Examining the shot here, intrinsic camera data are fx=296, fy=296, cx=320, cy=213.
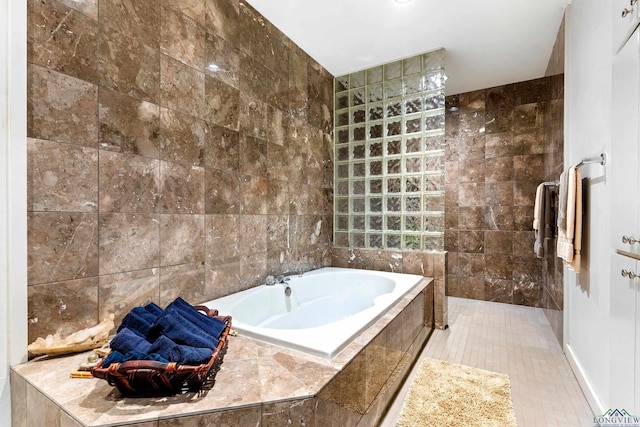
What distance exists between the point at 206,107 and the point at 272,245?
1.17 metres

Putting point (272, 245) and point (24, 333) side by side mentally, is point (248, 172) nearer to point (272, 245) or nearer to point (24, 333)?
point (272, 245)

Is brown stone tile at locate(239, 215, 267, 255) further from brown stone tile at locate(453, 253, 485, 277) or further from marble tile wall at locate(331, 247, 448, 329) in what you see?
brown stone tile at locate(453, 253, 485, 277)

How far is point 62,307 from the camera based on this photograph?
1300mm

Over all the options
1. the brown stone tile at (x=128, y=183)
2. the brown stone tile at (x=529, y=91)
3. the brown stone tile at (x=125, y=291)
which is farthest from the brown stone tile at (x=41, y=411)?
the brown stone tile at (x=529, y=91)

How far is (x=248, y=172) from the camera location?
7.43ft

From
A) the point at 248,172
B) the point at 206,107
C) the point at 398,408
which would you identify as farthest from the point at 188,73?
the point at 398,408

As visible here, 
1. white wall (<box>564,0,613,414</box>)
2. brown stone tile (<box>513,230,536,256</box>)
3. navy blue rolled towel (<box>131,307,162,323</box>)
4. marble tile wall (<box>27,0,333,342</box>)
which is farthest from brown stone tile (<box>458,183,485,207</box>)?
navy blue rolled towel (<box>131,307,162,323</box>)

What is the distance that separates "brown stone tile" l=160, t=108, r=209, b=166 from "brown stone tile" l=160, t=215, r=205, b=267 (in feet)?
1.15

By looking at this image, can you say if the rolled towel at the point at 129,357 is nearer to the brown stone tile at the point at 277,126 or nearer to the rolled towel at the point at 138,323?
the rolled towel at the point at 138,323

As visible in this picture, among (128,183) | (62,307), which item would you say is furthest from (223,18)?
(62,307)

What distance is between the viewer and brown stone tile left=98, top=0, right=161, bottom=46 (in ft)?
4.75

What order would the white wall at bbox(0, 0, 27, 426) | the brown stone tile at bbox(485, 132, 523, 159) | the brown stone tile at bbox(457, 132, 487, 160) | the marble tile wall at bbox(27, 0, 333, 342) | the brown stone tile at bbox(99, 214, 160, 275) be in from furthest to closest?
1. the brown stone tile at bbox(457, 132, 487, 160)
2. the brown stone tile at bbox(485, 132, 523, 159)
3. the brown stone tile at bbox(99, 214, 160, 275)
4. the marble tile wall at bbox(27, 0, 333, 342)
5. the white wall at bbox(0, 0, 27, 426)

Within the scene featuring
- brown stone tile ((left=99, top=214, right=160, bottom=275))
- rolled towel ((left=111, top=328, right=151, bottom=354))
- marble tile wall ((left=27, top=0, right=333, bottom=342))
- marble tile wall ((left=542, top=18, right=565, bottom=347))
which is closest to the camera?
rolled towel ((left=111, top=328, right=151, bottom=354))

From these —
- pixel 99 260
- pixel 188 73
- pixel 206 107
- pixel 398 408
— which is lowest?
pixel 398 408
